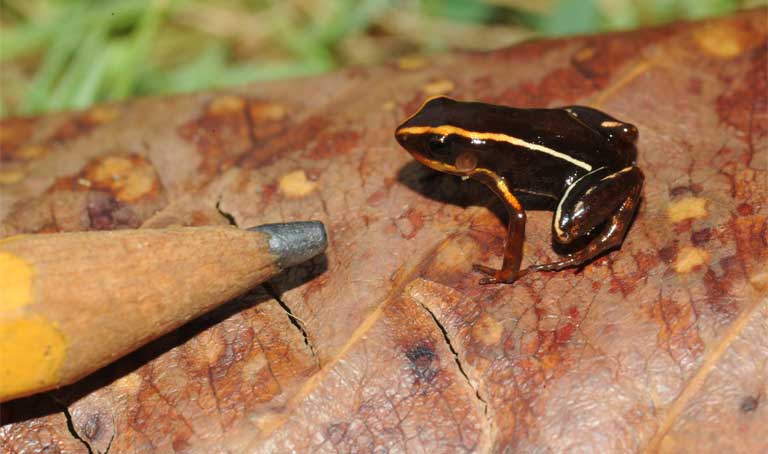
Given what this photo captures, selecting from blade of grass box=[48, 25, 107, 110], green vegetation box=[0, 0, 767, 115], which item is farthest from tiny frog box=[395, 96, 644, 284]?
blade of grass box=[48, 25, 107, 110]

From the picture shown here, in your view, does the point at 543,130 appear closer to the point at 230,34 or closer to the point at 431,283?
the point at 431,283

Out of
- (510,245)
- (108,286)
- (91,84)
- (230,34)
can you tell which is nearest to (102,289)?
(108,286)

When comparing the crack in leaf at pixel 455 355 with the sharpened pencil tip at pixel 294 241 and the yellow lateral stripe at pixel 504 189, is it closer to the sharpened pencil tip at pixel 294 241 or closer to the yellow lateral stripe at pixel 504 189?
the sharpened pencil tip at pixel 294 241

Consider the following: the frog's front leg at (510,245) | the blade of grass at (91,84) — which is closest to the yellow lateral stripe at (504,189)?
the frog's front leg at (510,245)

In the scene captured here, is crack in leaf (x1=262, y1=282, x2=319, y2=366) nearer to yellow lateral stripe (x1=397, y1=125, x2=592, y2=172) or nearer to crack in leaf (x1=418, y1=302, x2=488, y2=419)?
crack in leaf (x1=418, y1=302, x2=488, y2=419)

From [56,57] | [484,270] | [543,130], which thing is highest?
[543,130]
